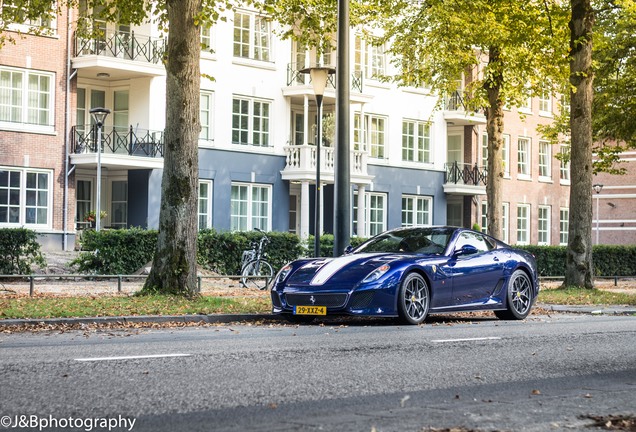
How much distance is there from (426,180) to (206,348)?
1525 inches

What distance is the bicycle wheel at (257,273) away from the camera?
25545 millimetres

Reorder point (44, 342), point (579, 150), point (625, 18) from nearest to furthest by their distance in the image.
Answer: point (44, 342), point (579, 150), point (625, 18)

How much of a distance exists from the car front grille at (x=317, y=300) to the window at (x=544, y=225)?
4210 centimetres

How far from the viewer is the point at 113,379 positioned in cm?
830

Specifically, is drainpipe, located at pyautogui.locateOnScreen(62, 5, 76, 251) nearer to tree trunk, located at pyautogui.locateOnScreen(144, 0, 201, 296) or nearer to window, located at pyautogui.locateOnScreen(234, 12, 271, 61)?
window, located at pyautogui.locateOnScreen(234, 12, 271, 61)

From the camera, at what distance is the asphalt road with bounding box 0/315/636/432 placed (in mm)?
6727

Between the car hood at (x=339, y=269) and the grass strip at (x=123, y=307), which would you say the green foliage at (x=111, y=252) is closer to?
the grass strip at (x=123, y=307)

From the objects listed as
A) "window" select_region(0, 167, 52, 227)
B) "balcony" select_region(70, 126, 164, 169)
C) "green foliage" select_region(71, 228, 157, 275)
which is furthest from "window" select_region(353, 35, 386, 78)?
"green foliage" select_region(71, 228, 157, 275)

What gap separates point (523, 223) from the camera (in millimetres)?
54531

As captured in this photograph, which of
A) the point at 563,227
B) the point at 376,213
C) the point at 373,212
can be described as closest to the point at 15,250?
the point at 373,212

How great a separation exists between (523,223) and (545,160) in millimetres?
4096

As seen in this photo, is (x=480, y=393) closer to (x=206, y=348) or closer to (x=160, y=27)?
(x=206, y=348)

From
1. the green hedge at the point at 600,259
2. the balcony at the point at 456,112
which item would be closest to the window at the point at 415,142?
the balcony at the point at 456,112

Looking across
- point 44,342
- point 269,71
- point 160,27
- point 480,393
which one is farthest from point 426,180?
point 480,393
